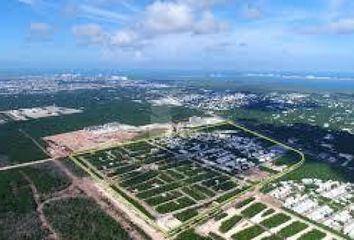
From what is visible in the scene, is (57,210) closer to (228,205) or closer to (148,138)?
(228,205)

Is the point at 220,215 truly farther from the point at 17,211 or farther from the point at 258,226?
the point at 17,211

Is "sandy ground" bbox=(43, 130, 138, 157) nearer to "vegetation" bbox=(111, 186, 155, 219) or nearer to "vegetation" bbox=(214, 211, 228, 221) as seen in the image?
"vegetation" bbox=(111, 186, 155, 219)

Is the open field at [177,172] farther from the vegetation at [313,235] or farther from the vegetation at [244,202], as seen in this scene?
the vegetation at [313,235]

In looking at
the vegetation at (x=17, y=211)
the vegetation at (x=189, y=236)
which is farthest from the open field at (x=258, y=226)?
the vegetation at (x=17, y=211)

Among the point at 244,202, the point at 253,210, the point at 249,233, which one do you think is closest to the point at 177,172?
the point at 244,202

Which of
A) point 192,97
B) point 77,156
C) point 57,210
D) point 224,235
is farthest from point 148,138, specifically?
point 192,97

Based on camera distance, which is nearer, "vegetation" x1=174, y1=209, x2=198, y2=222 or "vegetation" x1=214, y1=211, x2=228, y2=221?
"vegetation" x1=174, y1=209, x2=198, y2=222

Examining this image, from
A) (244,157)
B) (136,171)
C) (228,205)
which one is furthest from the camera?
(244,157)

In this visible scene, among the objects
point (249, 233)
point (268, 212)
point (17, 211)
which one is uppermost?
point (268, 212)

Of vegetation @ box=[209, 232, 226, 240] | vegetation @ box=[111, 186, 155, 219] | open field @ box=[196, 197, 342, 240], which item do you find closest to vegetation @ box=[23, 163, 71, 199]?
vegetation @ box=[111, 186, 155, 219]

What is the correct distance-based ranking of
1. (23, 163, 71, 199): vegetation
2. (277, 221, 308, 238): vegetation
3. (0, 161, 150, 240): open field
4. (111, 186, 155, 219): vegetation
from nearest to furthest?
(0, 161, 150, 240): open field < (277, 221, 308, 238): vegetation < (111, 186, 155, 219): vegetation < (23, 163, 71, 199): vegetation

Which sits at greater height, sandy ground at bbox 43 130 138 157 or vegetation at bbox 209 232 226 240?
vegetation at bbox 209 232 226 240
